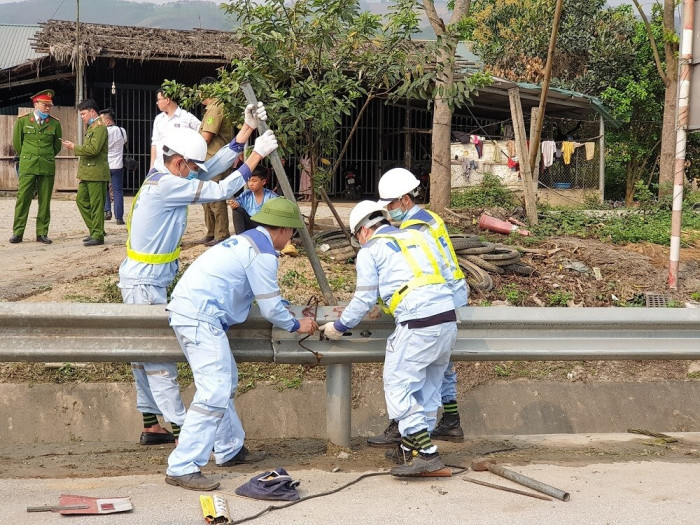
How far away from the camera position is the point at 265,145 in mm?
5625

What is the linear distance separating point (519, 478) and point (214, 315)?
6.21 feet

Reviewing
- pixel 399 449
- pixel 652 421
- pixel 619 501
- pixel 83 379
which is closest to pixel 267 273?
pixel 399 449

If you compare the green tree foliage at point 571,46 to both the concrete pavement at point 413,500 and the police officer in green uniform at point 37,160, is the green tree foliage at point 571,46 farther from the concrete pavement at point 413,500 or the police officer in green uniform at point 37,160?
the concrete pavement at point 413,500

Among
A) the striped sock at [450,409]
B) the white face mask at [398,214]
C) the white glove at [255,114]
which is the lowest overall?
the striped sock at [450,409]

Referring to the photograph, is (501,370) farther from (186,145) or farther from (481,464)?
(186,145)

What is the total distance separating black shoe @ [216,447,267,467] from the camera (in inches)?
207

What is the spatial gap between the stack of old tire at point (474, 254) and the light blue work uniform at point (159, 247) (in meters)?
3.47

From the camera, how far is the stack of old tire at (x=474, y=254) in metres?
8.91

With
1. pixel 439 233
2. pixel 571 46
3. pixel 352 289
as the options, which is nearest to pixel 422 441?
pixel 439 233

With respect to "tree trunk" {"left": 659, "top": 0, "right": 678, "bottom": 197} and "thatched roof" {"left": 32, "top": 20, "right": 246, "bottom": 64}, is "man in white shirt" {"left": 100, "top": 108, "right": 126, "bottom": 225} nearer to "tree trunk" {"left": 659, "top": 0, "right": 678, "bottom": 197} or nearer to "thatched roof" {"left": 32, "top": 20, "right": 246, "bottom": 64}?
"thatched roof" {"left": 32, "top": 20, "right": 246, "bottom": 64}

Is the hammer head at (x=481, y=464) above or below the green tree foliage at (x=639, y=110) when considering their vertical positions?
below

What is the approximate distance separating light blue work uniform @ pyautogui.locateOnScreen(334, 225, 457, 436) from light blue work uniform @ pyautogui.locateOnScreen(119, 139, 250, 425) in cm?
108

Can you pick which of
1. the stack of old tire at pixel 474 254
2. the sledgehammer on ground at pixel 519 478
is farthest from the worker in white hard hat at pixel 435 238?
the stack of old tire at pixel 474 254

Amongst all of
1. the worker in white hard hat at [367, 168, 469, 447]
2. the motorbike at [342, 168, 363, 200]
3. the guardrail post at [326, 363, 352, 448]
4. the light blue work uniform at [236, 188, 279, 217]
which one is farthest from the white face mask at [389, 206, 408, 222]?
the motorbike at [342, 168, 363, 200]
